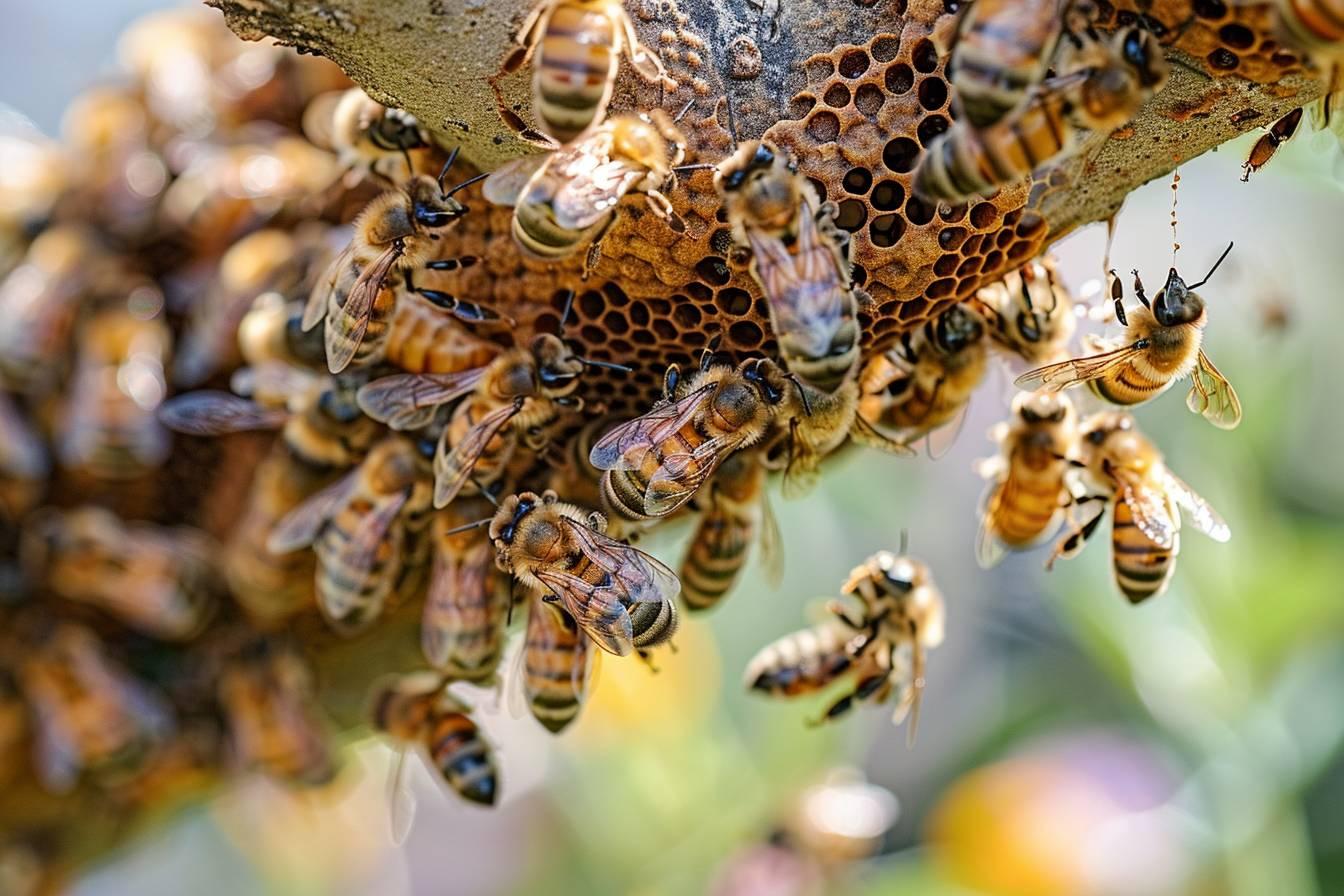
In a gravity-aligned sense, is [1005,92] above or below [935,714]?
above

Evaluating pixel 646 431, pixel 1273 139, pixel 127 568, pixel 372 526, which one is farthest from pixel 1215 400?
pixel 127 568

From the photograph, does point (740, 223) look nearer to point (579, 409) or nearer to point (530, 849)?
point (579, 409)

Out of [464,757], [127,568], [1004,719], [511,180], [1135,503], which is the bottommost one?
[1004,719]

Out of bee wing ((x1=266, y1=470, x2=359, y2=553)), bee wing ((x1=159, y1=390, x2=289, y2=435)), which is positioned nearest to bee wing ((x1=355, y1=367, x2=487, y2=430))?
bee wing ((x1=266, y1=470, x2=359, y2=553))

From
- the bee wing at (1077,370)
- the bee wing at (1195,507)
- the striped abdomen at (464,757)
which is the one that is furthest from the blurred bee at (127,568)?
the bee wing at (1195,507)

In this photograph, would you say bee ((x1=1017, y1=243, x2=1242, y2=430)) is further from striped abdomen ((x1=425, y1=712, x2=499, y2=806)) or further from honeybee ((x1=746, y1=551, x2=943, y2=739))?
striped abdomen ((x1=425, y1=712, x2=499, y2=806))

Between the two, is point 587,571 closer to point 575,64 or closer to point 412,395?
point 412,395

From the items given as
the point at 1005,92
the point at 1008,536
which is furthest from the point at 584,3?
the point at 1008,536
